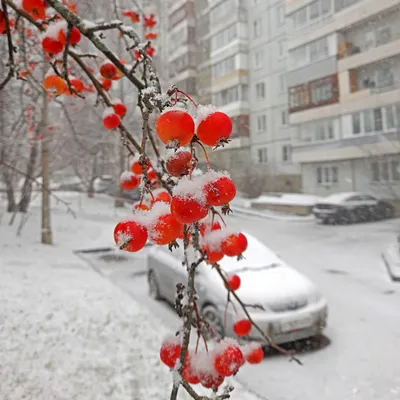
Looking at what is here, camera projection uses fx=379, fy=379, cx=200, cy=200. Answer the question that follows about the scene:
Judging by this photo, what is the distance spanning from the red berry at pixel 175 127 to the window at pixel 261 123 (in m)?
22.0

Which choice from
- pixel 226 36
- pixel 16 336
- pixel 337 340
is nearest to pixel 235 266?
pixel 337 340

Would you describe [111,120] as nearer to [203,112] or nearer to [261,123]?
[203,112]

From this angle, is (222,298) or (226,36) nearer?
(222,298)

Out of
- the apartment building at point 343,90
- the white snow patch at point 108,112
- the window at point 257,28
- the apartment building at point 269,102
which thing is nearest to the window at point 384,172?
the apartment building at point 343,90

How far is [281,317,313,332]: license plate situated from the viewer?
4543 millimetres

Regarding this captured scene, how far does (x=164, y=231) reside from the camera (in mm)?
812

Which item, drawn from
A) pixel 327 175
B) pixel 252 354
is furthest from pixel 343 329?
pixel 327 175

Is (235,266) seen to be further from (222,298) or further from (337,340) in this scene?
(337,340)

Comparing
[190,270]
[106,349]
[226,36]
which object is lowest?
[106,349]

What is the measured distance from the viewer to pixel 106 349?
3.34 m

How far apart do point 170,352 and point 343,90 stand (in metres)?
18.6

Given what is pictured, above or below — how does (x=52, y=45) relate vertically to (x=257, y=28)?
below

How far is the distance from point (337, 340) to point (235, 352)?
13.9 feet

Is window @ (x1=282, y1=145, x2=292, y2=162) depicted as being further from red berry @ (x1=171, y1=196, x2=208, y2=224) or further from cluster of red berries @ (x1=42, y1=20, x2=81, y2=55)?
red berry @ (x1=171, y1=196, x2=208, y2=224)
